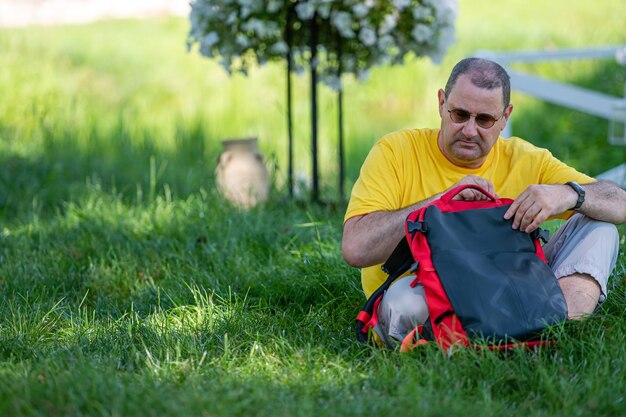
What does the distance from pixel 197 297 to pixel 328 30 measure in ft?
8.31

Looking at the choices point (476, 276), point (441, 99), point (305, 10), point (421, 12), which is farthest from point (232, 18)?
point (476, 276)

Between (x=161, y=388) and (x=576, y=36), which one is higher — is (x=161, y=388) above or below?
below

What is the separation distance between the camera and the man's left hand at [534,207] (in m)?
3.29

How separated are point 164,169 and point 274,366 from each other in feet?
13.2

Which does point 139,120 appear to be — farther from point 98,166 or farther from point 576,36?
point 576,36

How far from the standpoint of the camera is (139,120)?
32.6ft

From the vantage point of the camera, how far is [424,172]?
3.56 metres

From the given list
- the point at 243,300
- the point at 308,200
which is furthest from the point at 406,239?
the point at 308,200

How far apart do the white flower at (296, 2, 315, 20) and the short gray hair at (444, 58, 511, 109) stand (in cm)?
232

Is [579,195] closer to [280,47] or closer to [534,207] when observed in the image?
[534,207]

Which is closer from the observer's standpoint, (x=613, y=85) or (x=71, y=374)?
(x=71, y=374)

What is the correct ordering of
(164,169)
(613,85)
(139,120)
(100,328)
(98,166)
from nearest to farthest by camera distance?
(100,328) → (164,169) → (98,166) → (139,120) → (613,85)

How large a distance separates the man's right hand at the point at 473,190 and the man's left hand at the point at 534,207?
10cm

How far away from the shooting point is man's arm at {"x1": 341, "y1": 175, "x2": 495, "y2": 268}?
333 cm
